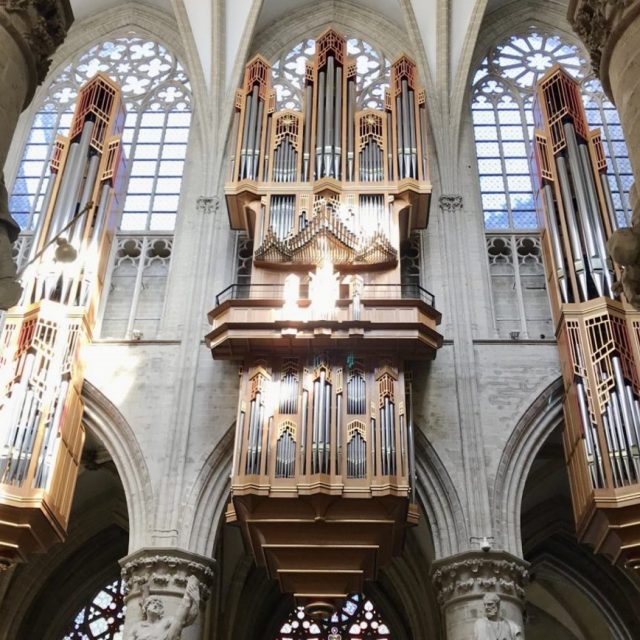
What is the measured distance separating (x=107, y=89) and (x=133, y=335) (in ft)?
16.3

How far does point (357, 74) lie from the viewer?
19.2 m

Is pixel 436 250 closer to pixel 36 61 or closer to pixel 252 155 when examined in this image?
pixel 252 155

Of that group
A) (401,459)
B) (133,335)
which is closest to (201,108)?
(133,335)

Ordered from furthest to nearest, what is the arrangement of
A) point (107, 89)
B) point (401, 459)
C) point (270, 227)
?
point (107, 89) → point (270, 227) → point (401, 459)

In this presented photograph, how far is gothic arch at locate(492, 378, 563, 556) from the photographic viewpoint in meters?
13.1

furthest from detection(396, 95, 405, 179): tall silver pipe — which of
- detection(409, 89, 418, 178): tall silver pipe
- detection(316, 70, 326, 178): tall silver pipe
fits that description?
detection(316, 70, 326, 178): tall silver pipe

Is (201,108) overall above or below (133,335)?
above

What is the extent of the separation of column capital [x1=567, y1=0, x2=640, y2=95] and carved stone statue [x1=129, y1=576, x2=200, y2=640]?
8.05 meters

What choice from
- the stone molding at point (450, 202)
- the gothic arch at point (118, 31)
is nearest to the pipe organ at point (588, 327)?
the stone molding at point (450, 202)

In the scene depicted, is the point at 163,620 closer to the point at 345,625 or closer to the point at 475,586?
the point at 475,586

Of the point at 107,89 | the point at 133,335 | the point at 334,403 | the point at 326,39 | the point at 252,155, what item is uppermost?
the point at 326,39

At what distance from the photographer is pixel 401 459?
41.0 ft

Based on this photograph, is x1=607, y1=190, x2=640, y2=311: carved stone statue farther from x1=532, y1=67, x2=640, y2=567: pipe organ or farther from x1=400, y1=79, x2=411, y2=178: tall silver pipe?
x1=400, y1=79, x2=411, y2=178: tall silver pipe

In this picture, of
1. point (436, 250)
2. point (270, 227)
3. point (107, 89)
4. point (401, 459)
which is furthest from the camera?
point (107, 89)
